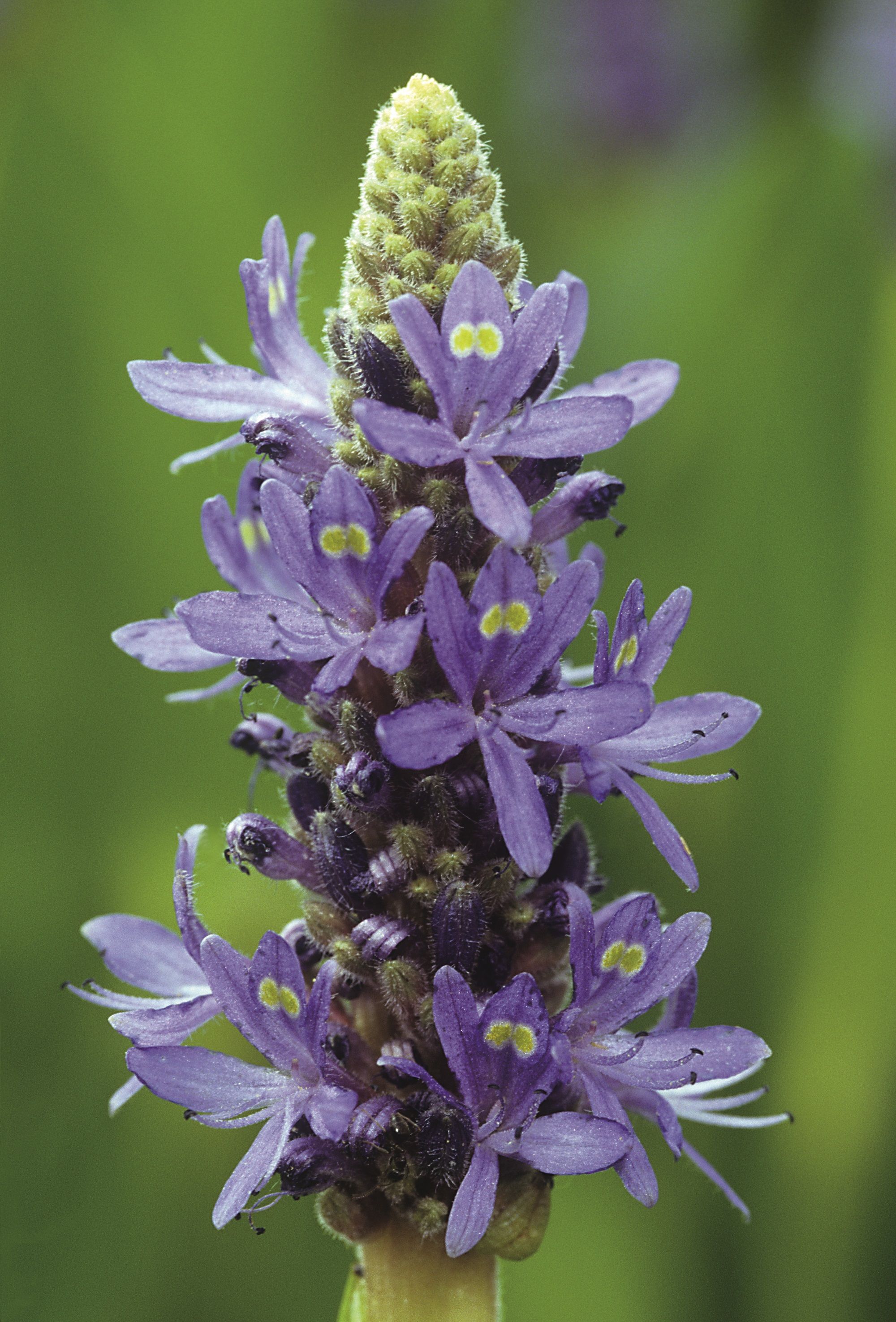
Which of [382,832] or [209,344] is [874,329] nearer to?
[209,344]

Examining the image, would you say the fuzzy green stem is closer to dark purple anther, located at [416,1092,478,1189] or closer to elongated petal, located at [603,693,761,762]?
dark purple anther, located at [416,1092,478,1189]

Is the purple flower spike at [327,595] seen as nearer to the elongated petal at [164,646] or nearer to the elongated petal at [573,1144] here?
the elongated petal at [164,646]

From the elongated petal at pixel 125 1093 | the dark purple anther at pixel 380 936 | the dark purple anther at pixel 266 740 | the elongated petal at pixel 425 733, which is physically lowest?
the elongated petal at pixel 125 1093

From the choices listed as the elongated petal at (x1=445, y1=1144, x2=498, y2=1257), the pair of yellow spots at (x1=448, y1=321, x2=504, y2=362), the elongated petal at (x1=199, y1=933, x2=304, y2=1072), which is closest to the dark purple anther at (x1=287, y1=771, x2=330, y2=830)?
the elongated petal at (x1=199, y1=933, x2=304, y2=1072)

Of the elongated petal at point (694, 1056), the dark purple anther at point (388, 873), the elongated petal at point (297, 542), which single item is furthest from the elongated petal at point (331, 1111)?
the elongated petal at point (297, 542)

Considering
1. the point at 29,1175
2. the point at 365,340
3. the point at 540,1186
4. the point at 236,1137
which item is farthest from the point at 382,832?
the point at 29,1175

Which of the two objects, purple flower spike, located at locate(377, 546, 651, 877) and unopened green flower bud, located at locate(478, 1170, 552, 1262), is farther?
unopened green flower bud, located at locate(478, 1170, 552, 1262)
